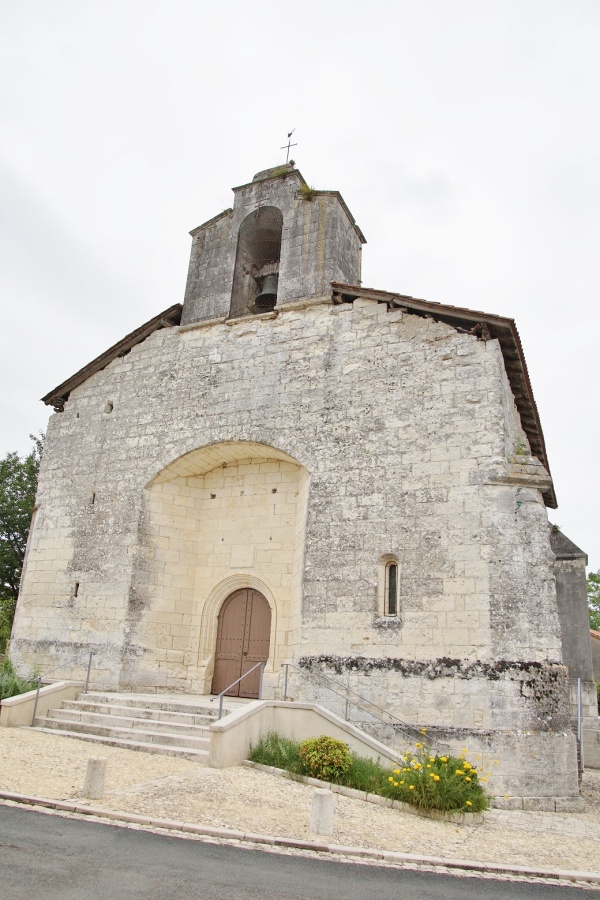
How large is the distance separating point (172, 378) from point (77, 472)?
283 cm

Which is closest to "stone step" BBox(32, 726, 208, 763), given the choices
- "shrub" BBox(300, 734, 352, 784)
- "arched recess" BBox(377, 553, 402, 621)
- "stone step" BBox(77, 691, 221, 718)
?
"stone step" BBox(77, 691, 221, 718)

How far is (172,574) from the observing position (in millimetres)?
12945

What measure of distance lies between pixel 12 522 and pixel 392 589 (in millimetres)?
15614

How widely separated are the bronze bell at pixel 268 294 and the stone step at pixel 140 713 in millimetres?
8142

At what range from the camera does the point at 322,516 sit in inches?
435

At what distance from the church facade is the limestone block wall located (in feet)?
0.11

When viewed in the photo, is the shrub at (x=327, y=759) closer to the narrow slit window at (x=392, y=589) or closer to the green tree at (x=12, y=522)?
the narrow slit window at (x=392, y=589)

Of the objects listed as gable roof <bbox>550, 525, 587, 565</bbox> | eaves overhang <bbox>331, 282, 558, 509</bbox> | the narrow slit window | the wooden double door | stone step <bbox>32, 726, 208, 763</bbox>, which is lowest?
stone step <bbox>32, 726, 208, 763</bbox>

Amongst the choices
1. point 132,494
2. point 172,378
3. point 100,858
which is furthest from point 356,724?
point 172,378

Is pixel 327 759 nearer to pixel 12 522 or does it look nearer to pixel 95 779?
pixel 95 779

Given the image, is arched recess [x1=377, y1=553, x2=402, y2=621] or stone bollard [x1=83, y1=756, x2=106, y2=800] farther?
arched recess [x1=377, y1=553, x2=402, y2=621]

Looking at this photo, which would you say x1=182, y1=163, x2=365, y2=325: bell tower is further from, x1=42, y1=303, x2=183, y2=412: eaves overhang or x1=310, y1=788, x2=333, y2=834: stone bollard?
x1=310, y1=788, x2=333, y2=834: stone bollard

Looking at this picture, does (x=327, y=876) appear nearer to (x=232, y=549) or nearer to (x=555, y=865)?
(x=555, y=865)

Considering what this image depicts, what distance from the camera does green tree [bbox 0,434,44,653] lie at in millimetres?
21531
